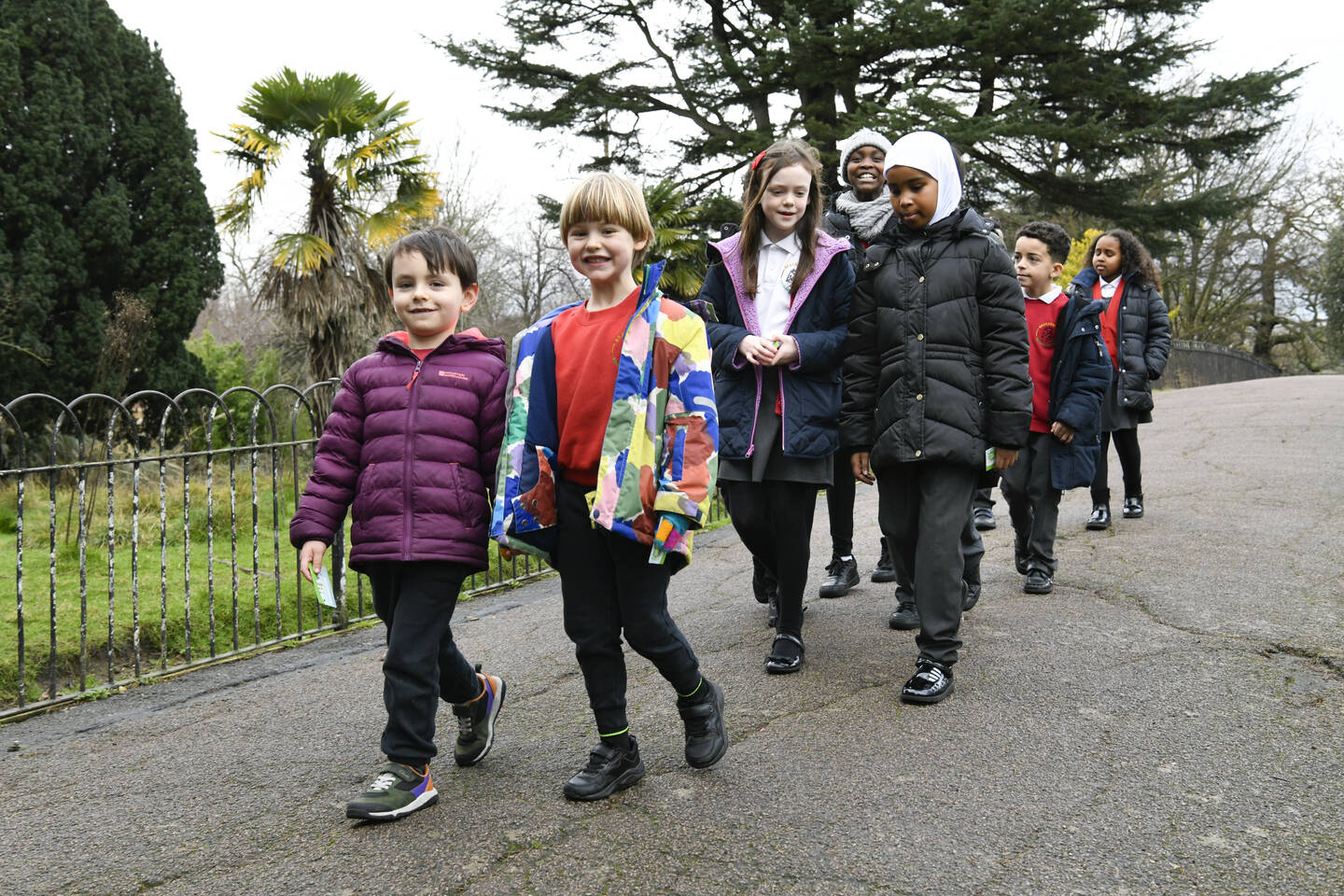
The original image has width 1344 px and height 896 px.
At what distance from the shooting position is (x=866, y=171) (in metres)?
4.73

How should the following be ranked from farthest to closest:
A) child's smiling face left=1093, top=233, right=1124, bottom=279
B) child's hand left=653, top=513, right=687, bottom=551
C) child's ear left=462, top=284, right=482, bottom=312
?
child's smiling face left=1093, top=233, right=1124, bottom=279, child's ear left=462, top=284, right=482, bottom=312, child's hand left=653, top=513, right=687, bottom=551

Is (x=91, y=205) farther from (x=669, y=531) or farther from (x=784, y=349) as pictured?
(x=669, y=531)

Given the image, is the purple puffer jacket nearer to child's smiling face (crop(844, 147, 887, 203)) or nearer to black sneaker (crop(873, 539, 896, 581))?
child's smiling face (crop(844, 147, 887, 203))

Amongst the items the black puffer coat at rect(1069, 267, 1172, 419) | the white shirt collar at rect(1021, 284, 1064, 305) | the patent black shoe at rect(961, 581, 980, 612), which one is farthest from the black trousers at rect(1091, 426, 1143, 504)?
the patent black shoe at rect(961, 581, 980, 612)

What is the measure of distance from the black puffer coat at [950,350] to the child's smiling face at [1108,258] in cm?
371

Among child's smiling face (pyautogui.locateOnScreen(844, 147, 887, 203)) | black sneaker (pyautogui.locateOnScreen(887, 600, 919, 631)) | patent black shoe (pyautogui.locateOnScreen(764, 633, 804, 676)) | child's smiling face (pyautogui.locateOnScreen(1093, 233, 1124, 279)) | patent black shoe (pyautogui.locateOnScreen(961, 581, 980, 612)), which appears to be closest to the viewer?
patent black shoe (pyautogui.locateOnScreen(764, 633, 804, 676))

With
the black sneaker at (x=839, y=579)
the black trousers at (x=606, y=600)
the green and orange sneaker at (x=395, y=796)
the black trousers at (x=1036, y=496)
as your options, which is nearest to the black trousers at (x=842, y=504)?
the black sneaker at (x=839, y=579)

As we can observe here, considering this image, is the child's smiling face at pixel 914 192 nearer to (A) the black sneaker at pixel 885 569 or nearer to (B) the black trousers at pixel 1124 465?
(A) the black sneaker at pixel 885 569

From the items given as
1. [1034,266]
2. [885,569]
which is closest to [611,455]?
[885,569]

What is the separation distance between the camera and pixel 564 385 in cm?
A: 282

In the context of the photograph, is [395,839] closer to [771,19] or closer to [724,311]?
[724,311]

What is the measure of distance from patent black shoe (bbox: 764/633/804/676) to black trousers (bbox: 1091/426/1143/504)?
361 cm

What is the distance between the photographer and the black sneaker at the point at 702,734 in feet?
9.73

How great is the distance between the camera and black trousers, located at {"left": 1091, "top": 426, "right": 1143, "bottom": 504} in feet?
22.4
